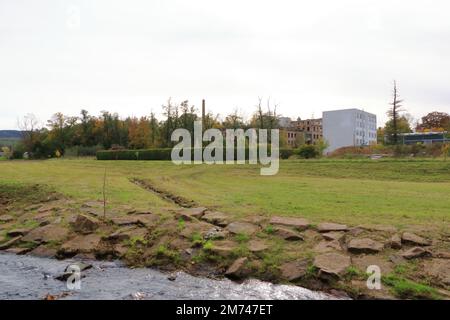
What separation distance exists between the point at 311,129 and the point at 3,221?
9932cm

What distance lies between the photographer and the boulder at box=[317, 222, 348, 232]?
24.0 feet

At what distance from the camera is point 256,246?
6.93m

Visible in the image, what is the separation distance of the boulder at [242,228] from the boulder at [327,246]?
1280mm

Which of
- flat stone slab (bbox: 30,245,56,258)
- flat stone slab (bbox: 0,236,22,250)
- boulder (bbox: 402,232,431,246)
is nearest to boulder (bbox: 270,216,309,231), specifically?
boulder (bbox: 402,232,431,246)

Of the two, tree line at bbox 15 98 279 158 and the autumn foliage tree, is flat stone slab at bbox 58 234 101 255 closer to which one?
tree line at bbox 15 98 279 158

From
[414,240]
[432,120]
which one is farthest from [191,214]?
[432,120]

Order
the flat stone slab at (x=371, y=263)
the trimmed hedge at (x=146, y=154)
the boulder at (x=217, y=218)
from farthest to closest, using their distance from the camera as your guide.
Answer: the trimmed hedge at (x=146, y=154), the boulder at (x=217, y=218), the flat stone slab at (x=371, y=263)

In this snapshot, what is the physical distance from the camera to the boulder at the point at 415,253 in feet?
20.4

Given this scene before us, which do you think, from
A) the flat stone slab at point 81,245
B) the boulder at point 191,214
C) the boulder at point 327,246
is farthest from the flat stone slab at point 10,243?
the boulder at point 327,246

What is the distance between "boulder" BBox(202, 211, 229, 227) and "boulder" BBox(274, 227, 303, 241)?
1.15 metres

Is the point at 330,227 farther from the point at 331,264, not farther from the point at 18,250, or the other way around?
the point at 18,250

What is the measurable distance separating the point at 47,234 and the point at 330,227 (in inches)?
225

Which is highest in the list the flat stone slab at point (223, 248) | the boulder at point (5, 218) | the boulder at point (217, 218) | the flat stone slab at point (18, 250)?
the boulder at point (217, 218)

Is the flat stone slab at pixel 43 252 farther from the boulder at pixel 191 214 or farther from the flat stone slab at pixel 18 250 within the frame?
the boulder at pixel 191 214
